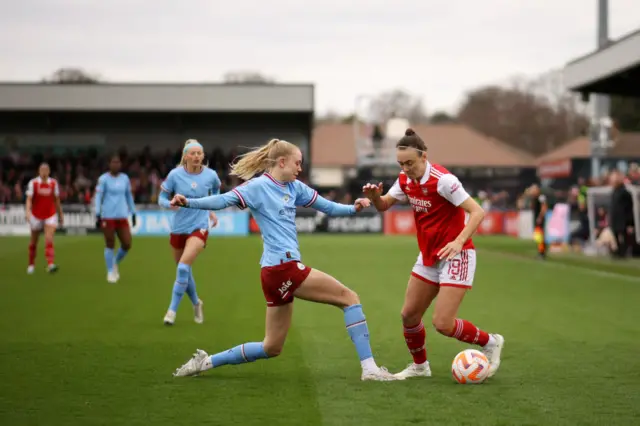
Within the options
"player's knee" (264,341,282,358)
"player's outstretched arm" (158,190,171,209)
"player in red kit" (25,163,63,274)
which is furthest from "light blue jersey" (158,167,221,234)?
"player in red kit" (25,163,63,274)

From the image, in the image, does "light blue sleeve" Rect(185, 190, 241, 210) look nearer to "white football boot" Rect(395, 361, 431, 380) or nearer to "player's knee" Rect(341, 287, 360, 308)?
"player's knee" Rect(341, 287, 360, 308)

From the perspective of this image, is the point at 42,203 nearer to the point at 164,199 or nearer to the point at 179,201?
the point at 164,199

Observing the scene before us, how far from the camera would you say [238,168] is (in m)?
8.27

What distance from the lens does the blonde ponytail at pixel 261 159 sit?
8250mm

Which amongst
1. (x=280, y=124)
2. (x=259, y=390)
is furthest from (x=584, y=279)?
(x=280, y=124)

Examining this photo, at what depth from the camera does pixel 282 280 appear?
8117 mm

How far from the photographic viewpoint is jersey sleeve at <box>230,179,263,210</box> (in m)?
8.14

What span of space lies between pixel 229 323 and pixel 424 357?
458 centimetres

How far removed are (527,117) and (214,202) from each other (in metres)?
96.4

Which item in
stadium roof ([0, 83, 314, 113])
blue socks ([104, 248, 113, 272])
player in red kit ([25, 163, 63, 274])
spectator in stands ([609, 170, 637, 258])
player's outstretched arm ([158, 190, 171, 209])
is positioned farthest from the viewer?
stadium roof ([0, 83, 314, 113])

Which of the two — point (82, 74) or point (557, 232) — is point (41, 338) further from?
point (82, 74)

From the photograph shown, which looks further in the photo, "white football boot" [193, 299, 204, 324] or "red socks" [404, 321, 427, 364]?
"white football boot" [193, 299, 204, 324]

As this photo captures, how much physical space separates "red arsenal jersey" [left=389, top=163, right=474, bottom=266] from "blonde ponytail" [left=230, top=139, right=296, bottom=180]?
117cm

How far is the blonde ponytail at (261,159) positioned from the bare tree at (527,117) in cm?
9524
